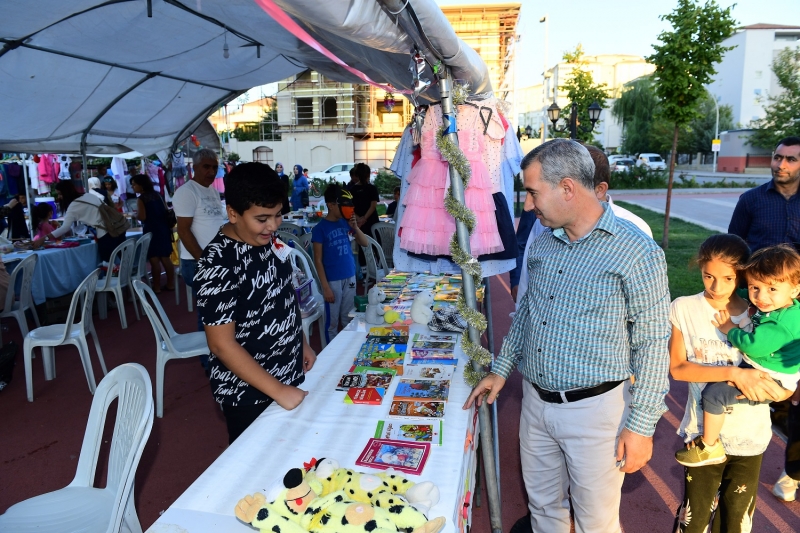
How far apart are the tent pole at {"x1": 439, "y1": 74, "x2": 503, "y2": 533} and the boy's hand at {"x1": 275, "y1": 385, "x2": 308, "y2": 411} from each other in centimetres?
74

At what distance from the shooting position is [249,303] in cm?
181

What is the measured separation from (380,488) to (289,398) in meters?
0.66

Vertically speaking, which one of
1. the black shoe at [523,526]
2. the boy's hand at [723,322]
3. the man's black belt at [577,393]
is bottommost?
the black shoe at [523,526]

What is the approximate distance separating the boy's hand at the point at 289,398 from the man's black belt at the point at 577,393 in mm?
925

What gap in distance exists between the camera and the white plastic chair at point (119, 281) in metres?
5.87

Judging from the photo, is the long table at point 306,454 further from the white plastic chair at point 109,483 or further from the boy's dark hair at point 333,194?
the boy's dark hair at point 333,194

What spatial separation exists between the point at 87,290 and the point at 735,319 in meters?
4.62

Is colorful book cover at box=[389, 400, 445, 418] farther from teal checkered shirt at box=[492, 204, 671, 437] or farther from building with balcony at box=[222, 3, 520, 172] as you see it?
building with balcony at box=[222, 3, 520, 172]

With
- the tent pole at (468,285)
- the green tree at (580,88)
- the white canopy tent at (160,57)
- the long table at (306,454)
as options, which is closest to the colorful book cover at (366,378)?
the long table at (306,454)

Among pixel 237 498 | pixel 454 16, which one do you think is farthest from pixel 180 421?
pixel 454 16

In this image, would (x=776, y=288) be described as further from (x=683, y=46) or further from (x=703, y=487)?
(x=683, y=46)

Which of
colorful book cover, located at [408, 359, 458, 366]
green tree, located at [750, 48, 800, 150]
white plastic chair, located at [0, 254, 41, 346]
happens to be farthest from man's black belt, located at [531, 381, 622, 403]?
green tree, located at [750, 48, 800, 150]

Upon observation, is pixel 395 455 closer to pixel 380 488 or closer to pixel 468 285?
pixel 380 488

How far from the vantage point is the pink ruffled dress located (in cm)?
278
